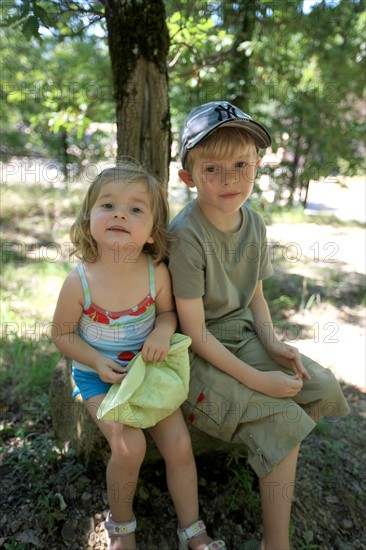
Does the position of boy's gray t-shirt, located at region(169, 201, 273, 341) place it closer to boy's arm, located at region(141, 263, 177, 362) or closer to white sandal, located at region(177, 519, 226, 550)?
boy's arm, located at region(141, 263, 177, 362)

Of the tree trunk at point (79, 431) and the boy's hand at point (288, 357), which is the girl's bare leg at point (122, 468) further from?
the boy's hand at point (288, 357)

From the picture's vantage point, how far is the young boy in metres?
1.59

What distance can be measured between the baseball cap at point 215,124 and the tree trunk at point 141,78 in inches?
18.4

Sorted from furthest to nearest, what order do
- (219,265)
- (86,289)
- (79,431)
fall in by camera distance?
(79,431) → (219,265) → (86,289)

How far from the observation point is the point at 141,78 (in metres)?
2.13

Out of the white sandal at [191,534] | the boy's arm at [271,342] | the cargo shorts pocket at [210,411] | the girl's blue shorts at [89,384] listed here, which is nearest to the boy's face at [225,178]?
the boy's arm at [271,342]

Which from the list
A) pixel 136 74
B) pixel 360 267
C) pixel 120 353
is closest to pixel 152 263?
pixel 120 353

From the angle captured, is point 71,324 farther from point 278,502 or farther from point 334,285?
point 334,285

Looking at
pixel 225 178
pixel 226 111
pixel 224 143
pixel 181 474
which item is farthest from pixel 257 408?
pixel 226 111

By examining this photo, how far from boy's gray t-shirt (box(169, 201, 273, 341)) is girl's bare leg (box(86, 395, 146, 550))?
1.80 feet

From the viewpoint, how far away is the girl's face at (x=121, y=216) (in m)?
1.63

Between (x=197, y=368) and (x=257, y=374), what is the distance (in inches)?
9.7

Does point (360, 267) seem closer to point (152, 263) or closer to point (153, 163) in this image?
point (153, 163)

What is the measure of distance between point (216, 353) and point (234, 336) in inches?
7.7
